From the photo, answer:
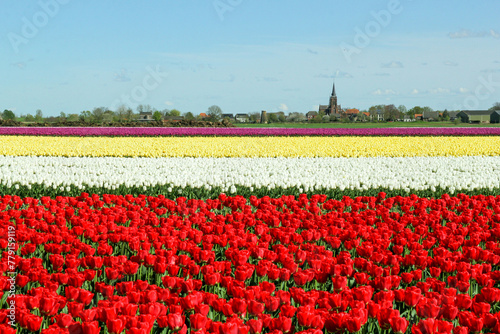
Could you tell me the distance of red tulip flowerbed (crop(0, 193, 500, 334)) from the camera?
304 centimetres

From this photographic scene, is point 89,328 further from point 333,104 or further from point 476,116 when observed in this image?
point 333,104

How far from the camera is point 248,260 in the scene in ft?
17.4

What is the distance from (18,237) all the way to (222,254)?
2.02 meters

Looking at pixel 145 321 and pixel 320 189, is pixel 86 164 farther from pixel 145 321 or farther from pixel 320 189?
pixel 145 321

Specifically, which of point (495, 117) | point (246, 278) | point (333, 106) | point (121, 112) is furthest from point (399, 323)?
point (333, 106)

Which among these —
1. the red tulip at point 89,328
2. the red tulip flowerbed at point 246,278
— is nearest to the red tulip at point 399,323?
the red tulip flowerbed at point 246,278

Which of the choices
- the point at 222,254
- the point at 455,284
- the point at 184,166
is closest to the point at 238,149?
the point at 184,166

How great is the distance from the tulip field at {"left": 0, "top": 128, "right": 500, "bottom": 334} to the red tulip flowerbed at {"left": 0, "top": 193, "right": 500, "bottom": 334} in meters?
0.01

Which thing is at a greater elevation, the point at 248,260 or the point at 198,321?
the point at 198,321

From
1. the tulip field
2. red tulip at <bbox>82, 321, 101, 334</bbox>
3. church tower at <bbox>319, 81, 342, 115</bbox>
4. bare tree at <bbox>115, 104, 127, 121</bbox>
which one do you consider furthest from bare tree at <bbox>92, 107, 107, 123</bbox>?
church tower at <bbox>319, 81, 342, 115</bbox>

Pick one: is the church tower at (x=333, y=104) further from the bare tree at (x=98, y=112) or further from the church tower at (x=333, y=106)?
the bare tree at (x=98, y=112)

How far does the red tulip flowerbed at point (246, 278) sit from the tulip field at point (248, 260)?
0.5 inches

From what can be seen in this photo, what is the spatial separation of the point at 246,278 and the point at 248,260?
1268 millimetres

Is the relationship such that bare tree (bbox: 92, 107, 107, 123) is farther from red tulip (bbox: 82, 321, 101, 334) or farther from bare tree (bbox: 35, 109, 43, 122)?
red tulip (bbox: 82, 321, 101, 334)
